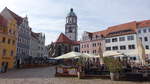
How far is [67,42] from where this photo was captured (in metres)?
80.7

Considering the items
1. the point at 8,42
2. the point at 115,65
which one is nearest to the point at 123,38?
the point at 8,42

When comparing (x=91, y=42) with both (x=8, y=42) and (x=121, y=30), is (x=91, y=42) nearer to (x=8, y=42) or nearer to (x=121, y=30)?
(x=121, y=30)

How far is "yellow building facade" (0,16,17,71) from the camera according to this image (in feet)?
119

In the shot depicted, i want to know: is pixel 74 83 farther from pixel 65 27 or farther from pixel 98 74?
pixel 65 27

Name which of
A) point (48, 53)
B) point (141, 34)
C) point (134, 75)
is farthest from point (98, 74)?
point (48, 53)

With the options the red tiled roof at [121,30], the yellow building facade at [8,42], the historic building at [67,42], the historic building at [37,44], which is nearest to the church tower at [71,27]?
the historic building at [67,42]

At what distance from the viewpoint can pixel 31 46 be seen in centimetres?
5412

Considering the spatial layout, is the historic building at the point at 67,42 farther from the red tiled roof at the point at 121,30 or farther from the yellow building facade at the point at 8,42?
the yellow building facade at the point at 8,42

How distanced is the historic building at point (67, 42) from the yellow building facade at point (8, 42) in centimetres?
3239

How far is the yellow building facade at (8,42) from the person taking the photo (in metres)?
36.4

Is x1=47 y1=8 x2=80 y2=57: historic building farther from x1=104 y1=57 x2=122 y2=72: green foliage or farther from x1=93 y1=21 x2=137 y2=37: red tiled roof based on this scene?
x1=104 y1=57 x2=122 y2=72: green foliage

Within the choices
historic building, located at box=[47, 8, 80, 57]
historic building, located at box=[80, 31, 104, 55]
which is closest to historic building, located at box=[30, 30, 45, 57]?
historic building, located at box=[47, 8, 80, 57]

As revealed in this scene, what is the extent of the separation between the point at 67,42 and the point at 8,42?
43.4m

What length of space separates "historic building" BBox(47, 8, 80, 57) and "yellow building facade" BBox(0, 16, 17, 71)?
3239 centimetres
